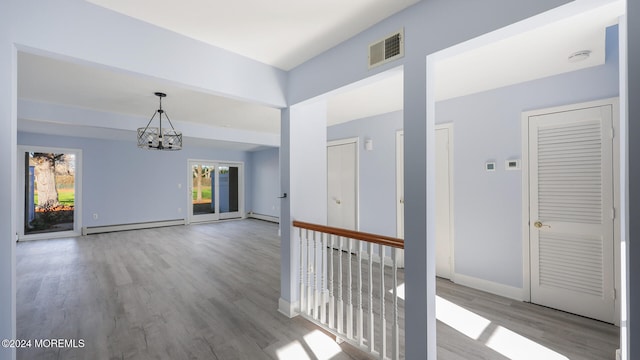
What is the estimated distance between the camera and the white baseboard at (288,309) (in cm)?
276

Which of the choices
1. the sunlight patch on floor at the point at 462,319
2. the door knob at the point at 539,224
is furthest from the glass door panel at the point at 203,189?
the door knob at the point at 539,224

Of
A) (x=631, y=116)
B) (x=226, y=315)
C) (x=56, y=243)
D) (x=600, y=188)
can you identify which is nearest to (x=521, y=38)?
(x=631, y=116)

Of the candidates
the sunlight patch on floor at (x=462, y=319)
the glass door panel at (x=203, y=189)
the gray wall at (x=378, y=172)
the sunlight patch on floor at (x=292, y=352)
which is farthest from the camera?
the glass door panel at (x=203, y=189)

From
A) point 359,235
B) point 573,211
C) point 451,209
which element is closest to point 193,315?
point 359,235

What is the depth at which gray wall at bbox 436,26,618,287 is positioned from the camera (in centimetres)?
299

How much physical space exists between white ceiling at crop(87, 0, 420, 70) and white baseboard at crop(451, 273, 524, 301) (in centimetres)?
322

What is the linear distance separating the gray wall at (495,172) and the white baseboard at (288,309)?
2264 mm

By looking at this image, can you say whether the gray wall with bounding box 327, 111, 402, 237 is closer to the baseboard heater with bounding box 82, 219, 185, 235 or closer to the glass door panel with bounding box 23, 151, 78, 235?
the baseboard heater with bounding box 82, 219, 185, 235

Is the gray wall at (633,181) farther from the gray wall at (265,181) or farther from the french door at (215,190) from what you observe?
the french door at (215,190)

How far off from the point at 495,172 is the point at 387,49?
2322 mm

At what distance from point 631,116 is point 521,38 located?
51.8 inches

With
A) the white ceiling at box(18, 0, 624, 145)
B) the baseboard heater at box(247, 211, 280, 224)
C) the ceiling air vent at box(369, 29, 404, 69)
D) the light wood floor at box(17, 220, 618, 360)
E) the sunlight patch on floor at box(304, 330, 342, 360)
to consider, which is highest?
the white ceiling at box(18, 0, 624, 145)

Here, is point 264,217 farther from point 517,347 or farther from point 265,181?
point 517,347

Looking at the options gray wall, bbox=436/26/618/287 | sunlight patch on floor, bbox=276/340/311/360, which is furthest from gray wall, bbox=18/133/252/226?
gray wall, bbox=436/26/618/287
